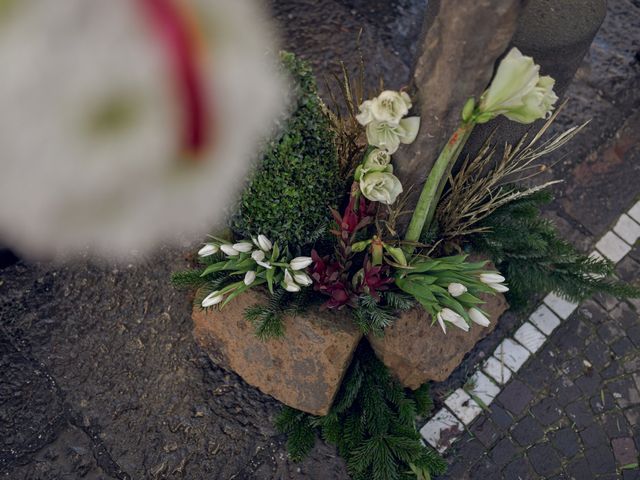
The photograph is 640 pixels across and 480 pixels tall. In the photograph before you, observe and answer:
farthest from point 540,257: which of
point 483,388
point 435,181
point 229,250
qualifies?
point 229,250

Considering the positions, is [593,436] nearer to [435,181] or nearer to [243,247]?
[435,181]

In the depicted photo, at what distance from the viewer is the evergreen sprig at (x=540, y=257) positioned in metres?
2.80

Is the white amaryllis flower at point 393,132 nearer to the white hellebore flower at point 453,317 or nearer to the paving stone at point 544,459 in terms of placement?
the white hellebore flower at point 453,317

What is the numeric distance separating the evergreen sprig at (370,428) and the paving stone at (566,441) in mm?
804

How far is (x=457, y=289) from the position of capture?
7.77 ft

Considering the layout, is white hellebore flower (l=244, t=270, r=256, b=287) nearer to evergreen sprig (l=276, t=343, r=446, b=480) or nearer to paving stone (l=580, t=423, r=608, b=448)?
evergreen sprig (l=276, t=343, r=446, b=480)

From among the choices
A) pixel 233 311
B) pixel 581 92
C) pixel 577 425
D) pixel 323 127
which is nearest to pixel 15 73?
pixel 323 127

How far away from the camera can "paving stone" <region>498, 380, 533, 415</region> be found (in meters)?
3.24

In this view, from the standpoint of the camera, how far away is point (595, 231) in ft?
12.3

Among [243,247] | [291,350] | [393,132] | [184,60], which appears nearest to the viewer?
[184,60]

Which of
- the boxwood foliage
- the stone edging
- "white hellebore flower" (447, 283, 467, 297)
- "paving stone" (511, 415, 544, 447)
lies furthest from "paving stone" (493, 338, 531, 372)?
the boxwood foliage

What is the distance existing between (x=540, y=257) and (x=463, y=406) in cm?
96

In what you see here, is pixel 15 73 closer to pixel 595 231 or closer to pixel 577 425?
pixel 577 425

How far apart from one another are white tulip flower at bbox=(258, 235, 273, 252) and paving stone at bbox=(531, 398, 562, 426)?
73.4 inches
